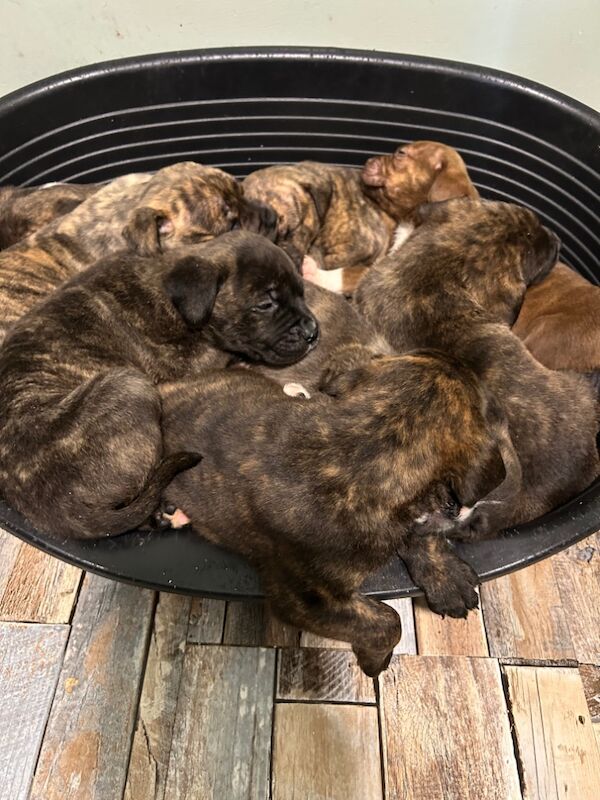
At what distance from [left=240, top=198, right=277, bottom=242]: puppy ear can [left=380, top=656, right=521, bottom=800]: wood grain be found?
186 cm

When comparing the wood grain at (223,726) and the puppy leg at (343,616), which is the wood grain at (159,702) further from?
the puppy leg at (343,616)

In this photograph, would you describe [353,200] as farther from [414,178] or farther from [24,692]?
[24,692]

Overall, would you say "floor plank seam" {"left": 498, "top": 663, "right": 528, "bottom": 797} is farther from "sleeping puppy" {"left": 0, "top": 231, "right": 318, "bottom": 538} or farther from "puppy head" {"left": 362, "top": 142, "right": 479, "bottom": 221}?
"puppy head" {"left": 362, "top": 142, "right": 479, "bottom": 221}

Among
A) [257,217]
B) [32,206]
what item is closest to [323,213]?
[257,217]

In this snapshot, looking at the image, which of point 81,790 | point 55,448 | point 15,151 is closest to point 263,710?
point 81,790

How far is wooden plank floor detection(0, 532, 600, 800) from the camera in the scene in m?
2.38

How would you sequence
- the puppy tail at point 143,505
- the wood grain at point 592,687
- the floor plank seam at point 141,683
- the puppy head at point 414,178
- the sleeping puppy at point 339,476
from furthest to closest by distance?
the puppy head at point 414,178
the wood grain at point 592,687
the floor plank seam at point 141,683
the puppy tail at point 143,505
the sleeping puppy at point 339,476

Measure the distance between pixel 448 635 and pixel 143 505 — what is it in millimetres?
1449

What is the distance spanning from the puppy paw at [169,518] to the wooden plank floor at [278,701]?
82cm

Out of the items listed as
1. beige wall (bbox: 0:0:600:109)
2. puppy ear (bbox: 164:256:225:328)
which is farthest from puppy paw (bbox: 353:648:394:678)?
beige wall (bbox: 0:0:600:109)

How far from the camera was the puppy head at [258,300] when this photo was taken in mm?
2457

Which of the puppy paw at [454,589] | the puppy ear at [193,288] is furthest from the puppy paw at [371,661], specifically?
the puppy ear at [193,288]

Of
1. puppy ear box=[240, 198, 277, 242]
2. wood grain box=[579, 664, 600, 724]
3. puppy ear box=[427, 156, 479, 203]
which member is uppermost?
puppy ear box=[427, 156, 479, 203]

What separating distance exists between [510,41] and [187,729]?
11.6 ft
